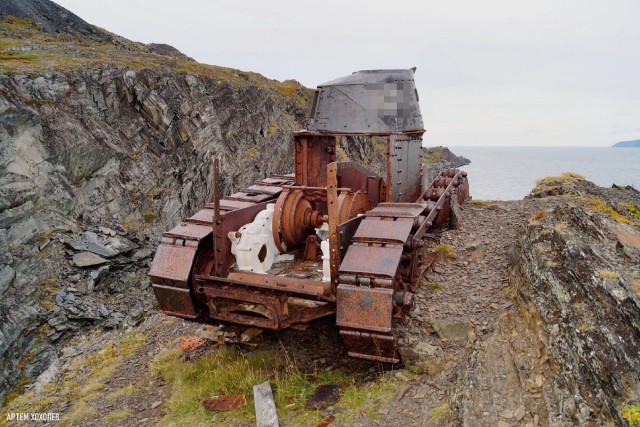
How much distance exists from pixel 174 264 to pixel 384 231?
2.68 metres

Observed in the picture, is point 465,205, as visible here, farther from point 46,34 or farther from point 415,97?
point 46,34

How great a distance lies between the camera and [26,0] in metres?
36.0

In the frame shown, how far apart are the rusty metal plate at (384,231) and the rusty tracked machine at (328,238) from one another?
12 millimetres

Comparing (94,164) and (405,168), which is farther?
(94,164)

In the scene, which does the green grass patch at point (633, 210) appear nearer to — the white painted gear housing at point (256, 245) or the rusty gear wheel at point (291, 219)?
the rusty gear wheel at point (291, 219)

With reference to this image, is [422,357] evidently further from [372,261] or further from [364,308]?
[372,261]

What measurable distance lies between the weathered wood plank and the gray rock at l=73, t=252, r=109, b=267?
1238 cm

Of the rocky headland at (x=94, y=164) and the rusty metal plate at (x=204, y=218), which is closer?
the rusty metal plate at (x=204, y=218)

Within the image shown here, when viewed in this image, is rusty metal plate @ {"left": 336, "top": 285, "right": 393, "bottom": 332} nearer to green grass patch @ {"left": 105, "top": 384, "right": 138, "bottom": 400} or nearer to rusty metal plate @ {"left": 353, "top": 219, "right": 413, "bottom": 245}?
rusty metal plate @ {"left": 353, "top": 219, "right": 413, "bottom": 245}

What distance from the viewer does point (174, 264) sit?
5988 mm

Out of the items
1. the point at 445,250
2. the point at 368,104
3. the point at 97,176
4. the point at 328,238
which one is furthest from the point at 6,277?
the point at 445,250

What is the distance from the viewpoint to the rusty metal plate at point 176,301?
5.96 m

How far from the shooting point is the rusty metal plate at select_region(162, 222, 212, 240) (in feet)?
20.1

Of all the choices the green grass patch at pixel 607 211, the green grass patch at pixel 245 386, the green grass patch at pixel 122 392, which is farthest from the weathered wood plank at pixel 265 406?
the green grass patch at pixel 607 211
